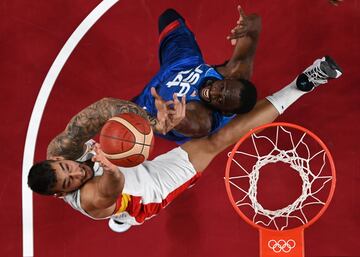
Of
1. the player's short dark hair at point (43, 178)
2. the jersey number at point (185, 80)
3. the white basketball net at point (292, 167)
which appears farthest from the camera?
the white basketball net at point (292, 167)

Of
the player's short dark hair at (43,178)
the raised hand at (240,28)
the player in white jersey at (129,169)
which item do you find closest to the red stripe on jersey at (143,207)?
the player in white jersey at (129,169)

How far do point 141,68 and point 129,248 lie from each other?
1715 mm

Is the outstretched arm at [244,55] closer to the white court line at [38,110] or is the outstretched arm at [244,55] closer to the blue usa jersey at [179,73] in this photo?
the blue usa jersey at [179,73]

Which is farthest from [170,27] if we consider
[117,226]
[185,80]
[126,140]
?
[117,226]

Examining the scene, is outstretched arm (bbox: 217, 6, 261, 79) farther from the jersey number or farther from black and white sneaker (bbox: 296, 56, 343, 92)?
black and white sneaker (bbox: 296, 56, 343, 92)

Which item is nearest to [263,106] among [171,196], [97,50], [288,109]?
[288,109]

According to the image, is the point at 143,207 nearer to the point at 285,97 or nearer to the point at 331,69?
the point at 285,97

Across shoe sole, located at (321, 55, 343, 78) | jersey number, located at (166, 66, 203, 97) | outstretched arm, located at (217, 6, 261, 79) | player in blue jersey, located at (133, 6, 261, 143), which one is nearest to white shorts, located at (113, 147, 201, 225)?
player in blue jersey, located at (133, 6, 261, 143)

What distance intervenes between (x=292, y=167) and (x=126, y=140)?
1.84 metres

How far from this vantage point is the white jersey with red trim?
151 inches

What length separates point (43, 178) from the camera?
3266 mm

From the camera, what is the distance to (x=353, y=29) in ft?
16.2

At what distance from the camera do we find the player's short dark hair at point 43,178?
327 centimetres

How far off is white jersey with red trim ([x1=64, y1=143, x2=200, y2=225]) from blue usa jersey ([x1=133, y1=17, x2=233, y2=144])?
27 centimetres
